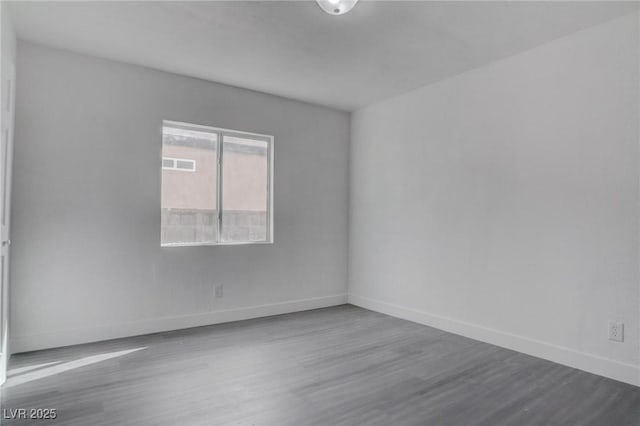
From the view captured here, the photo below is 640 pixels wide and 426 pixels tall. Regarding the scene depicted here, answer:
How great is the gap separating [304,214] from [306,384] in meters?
2.48

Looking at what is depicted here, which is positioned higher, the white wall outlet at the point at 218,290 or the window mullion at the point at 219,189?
the window mullion at the point at 219,189

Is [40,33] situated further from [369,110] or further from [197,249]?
[369,110]

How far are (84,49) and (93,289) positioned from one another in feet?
6.94

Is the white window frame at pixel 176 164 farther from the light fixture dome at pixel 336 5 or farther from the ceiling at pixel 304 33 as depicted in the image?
the light fixture dome at pixel 336 5

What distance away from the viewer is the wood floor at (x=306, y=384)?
7.05 ft

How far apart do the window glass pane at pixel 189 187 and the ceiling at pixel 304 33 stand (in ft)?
2.23

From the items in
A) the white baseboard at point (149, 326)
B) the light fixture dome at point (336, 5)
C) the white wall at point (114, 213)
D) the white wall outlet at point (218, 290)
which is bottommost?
the white baseboard at point (149, 326)

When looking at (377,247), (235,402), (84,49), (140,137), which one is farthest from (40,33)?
(377,247)

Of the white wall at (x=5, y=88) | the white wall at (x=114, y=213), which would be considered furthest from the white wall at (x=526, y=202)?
the white wall at (x=5, y=88)

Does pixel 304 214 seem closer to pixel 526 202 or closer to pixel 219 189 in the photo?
pixel 219 189

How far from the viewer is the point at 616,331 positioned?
8.87 feet

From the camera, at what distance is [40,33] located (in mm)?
3000

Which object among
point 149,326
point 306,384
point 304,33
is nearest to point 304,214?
point 149,326

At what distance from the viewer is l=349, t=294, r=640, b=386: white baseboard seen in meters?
2.68
